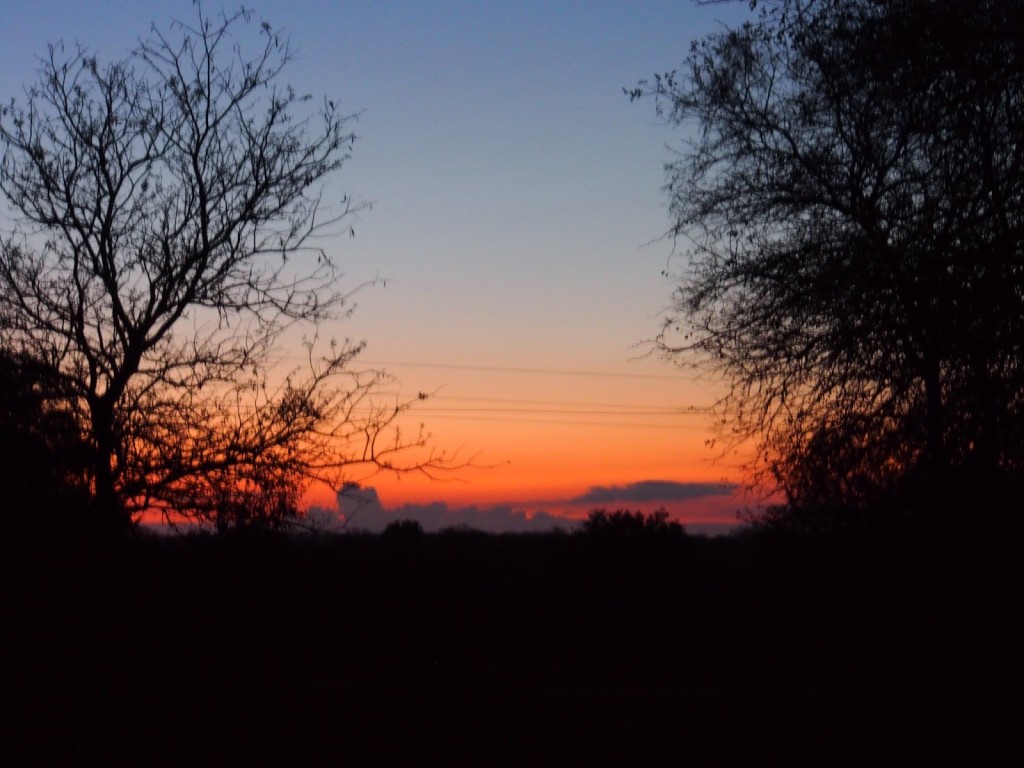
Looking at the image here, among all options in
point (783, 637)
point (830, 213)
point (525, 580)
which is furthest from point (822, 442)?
point (525, 580)

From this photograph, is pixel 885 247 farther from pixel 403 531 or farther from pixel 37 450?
pixel 403 531

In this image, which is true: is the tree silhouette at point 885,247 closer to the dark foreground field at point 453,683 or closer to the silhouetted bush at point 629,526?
the dark foreground field at point 453,683

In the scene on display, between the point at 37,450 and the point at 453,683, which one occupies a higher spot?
the point at 37,450

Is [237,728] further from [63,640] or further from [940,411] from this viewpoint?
[940,411]

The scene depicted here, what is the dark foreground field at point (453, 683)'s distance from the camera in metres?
11.2

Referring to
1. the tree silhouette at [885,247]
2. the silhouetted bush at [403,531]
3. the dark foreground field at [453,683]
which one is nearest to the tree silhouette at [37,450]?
the dark foreground field at [453,683]

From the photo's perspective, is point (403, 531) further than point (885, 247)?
Yes

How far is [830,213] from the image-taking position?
12.9 m

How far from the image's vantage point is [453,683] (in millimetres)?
15438

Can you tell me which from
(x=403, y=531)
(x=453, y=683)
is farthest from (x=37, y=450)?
(x=403, y=531)

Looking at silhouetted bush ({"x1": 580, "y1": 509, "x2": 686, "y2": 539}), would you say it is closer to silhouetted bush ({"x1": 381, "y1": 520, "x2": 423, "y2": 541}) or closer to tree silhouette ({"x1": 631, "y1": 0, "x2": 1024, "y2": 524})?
silhouetted bush ({"x1": 381, "y1": 520, "x2": 423, "y2": 541})

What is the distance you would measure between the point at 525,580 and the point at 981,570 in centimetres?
2320

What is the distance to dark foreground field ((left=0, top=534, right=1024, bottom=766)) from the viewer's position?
11.2 metres

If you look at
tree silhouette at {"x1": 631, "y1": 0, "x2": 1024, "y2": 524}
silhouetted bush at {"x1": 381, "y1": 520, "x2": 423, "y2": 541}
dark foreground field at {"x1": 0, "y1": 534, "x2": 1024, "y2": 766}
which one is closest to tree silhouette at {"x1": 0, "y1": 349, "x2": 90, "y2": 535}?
dark foreground field at {"x1": 0, "y1": 534, "x2": 1024, "y2": 766}
